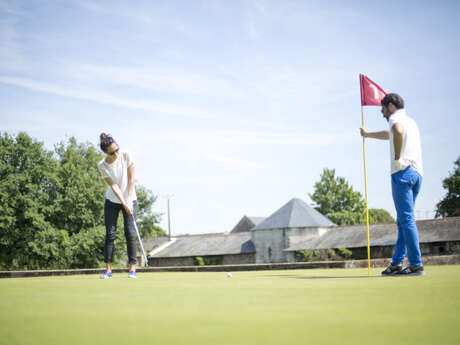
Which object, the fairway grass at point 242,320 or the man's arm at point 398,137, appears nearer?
the fairway grass at point 242,320

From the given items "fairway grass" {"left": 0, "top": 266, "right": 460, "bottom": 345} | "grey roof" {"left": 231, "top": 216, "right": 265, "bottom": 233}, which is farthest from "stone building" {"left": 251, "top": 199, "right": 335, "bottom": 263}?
"fairway grass" {"left": 0, "top": 266, "right": 460, "bottom": 345}

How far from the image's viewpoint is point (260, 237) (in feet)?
193

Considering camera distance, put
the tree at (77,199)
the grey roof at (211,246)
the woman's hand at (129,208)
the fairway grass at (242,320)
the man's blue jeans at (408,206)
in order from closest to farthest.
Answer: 1. the fairway grass at (242,320)
2. the man's blue jeans at (408,206)
3. the woman's hand at (129,208)
4. the tree at (77,199)
5. the grey roof at (211,246)

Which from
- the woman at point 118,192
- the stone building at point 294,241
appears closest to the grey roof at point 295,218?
the stone building at point 294,241

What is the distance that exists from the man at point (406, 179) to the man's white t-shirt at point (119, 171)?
3.74 meters

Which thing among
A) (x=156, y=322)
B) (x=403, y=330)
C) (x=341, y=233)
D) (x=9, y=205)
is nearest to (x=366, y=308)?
(x=403, y=330)

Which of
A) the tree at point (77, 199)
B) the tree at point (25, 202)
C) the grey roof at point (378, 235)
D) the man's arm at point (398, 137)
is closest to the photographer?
the man's arm at point (398, 137)

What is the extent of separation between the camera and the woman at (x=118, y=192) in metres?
6.75

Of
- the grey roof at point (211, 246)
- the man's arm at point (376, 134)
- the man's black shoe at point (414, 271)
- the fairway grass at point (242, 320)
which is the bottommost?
the grey roof at point (211, 246)

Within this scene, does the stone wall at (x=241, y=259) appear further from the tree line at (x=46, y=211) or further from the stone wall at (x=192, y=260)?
the tree line at (x=46, y=211)

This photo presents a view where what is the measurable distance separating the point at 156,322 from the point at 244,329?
1.50 ft

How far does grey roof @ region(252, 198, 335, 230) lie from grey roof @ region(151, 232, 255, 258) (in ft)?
11.1

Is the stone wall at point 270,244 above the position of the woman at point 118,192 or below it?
below

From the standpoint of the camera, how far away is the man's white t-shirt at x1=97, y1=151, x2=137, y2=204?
6891 mm
